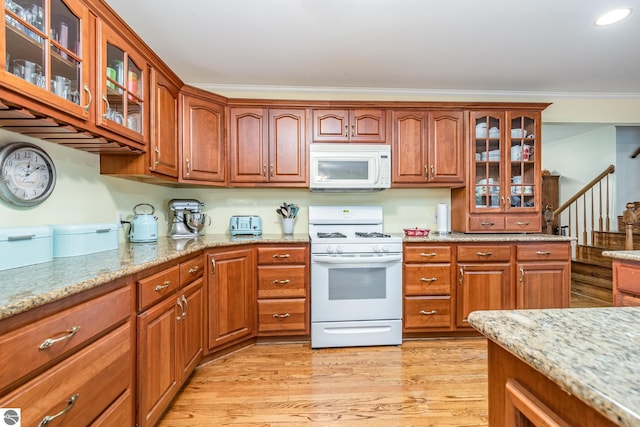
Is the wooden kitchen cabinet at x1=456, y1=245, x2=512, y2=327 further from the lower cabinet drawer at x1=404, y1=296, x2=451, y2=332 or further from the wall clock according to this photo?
the wall clock

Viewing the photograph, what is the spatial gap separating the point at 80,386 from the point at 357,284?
1.79 m

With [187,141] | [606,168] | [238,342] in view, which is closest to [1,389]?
[238,342]

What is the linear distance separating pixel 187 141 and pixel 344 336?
201cm

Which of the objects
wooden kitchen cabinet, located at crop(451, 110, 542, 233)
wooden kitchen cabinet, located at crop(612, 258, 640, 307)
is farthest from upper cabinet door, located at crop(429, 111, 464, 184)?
wooden kitchen cabinet, located at crop(612, 258, 640, 307)

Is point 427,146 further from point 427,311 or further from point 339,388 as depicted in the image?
point 339,388

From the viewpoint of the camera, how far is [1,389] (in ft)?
2.33

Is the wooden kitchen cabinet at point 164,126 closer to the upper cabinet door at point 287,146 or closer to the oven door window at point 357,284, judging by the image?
the upper cabinet door at point 287,146

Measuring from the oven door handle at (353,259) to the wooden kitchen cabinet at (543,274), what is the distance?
111 centimetres

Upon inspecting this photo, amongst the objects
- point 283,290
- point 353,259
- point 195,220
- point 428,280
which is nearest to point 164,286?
point 283,290

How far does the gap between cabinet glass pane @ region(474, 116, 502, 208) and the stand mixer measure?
8.42 ft

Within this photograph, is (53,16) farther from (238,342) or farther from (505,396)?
(238,342)

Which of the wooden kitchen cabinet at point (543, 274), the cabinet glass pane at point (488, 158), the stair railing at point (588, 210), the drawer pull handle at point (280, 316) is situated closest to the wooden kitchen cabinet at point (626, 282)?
the wooden kitchen cabinet at point (543, 274)

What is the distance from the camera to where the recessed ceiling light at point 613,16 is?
71.6 inches

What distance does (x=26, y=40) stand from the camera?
3.51ft
